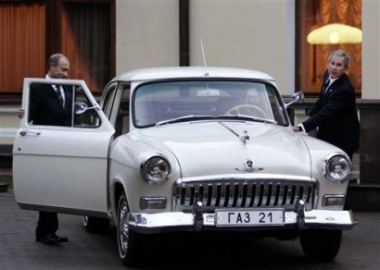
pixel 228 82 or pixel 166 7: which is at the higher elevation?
pixel 166 7

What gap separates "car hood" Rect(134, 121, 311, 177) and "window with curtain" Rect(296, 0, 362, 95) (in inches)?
302

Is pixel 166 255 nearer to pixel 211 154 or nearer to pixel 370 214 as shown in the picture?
pixel 211 154

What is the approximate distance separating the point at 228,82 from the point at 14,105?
7847mm

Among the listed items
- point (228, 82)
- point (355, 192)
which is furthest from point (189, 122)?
point (355, 192)

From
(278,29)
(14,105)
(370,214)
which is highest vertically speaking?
(278,29)

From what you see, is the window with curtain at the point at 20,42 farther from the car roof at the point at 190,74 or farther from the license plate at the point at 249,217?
the license plate at the point at 249,217

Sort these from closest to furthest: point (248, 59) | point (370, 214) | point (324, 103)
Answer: point (324, 103) → point (370, 214) → point (248, 59)

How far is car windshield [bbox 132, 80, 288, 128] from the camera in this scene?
30.4ft

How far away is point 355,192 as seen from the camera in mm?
12008

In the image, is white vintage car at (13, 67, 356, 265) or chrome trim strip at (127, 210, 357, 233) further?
white vintage car at (13, 67, 356, 265)

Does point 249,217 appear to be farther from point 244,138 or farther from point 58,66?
point 58,66

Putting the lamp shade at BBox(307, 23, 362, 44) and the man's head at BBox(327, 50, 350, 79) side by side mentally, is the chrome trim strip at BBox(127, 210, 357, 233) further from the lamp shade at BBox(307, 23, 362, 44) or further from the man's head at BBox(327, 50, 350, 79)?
the lamp shade at BBox(307, 23, 362, 44)

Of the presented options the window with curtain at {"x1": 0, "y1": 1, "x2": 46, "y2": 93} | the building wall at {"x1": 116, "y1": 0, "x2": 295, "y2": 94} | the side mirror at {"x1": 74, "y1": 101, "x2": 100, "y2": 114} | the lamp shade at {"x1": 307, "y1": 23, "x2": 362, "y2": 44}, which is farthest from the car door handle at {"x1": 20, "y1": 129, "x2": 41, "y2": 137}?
the lamp shade at {"x1": 307, "y1": 23, "x2": 362, "y2": 44}

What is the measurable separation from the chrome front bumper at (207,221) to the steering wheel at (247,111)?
1.49 metres
